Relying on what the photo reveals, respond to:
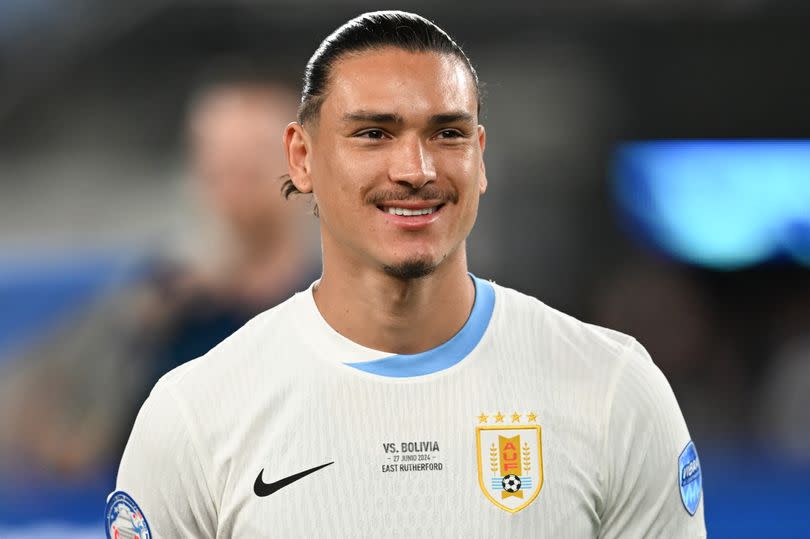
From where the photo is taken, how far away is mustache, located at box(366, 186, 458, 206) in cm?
228

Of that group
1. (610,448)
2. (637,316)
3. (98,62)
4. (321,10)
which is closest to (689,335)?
(637,316)

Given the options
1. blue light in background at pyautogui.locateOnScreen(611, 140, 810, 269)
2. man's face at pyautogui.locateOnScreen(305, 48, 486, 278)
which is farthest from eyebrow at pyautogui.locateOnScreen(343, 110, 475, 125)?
blue light in background at pyautogui.locateOnScreen(611, 140, 810, 269)

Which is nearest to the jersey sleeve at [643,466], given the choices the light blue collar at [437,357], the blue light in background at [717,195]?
the light blue collar at [437,357]

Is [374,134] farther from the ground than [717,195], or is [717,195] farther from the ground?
[374,134]

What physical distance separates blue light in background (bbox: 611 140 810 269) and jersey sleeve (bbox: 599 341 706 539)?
5.27 m

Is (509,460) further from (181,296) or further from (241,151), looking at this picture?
(241,151)

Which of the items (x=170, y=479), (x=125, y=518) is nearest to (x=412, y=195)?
(x=170, y=479)

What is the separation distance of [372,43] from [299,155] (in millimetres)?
310

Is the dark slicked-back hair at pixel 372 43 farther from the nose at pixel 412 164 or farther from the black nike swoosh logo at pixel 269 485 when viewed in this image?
the black nike swoosh logo at pixel 269 485

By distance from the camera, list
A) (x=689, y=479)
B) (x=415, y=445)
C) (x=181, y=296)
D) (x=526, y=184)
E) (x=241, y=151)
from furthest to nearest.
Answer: (x=526, y=184)
(x=241, y=151)
(x=181, y=296)
(x=689, y=479)
(x=415, y=445)

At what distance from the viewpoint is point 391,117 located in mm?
2330

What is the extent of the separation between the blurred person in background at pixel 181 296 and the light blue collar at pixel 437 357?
425 cm

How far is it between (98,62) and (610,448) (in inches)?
243

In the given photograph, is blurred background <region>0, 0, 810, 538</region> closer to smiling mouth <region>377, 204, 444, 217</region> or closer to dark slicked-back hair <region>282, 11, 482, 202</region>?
dark slicked-back hair <region>282, 11, 482, 202</region>
